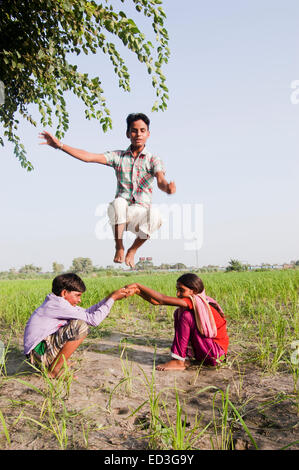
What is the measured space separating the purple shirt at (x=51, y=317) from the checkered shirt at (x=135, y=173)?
137 cm

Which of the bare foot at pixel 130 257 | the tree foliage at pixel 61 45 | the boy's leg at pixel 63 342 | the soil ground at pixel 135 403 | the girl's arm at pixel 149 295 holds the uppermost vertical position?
the tree foliage at pixel 61 45

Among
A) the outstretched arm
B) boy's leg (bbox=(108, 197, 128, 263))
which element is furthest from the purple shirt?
the outstretched arm

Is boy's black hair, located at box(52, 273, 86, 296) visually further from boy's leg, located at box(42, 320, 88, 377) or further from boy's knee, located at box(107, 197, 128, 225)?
boy's knee, located at box(107, 197, 128, 225)

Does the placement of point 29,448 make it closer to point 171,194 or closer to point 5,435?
point 5,435

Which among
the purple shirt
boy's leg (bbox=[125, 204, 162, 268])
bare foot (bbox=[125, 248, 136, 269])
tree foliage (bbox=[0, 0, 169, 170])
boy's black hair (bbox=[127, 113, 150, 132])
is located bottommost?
the purple shirt

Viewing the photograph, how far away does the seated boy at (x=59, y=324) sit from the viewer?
9.85 ft

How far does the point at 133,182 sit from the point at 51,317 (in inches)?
69.0

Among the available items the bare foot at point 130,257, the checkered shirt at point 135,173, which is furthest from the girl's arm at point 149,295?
the checkered shirt at point 135,173

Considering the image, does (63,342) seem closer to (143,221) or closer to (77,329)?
(77,329)

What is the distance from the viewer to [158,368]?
345cm

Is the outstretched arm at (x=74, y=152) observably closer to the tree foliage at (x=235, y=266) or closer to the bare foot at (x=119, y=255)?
the bare foot at (x=119, y=255)

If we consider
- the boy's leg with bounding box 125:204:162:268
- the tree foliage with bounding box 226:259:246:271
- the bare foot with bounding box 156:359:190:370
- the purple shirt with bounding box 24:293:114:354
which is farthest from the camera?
the tree foliage with bounding box 226:259:246:271

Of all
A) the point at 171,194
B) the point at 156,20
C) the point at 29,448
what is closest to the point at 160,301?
the point at 171,194

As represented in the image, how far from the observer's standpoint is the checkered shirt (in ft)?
6.23
